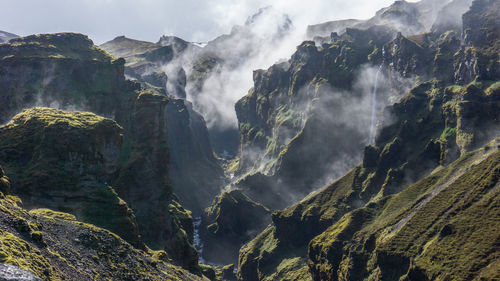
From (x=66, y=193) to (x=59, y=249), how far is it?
6257cm

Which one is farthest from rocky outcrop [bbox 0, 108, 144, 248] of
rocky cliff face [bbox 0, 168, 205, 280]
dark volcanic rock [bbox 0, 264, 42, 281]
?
dark volcanic rock [bbox 0, 264, 42, 281]

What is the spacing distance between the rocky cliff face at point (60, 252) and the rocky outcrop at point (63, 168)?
2067 cm

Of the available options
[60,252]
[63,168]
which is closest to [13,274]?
[60,252]

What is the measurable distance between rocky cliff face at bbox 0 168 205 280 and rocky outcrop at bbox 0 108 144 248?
2067 cm

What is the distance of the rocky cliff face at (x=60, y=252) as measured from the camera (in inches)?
1967

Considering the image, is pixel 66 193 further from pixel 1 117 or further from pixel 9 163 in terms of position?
pixel 1 117

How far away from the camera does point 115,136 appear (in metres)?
160

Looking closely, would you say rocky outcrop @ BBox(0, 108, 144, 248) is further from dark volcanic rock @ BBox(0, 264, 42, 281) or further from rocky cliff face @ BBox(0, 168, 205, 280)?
dark volcanic rock @ BBox(0, 264, 42, 281)

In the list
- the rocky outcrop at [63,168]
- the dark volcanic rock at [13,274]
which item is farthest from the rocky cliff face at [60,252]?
the rocky outcrop at [63,168]

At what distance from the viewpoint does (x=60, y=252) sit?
220 feet

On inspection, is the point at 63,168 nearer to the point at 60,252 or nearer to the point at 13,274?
the point at 60,252

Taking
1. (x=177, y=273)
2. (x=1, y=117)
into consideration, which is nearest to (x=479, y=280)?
(x=177, y=273)

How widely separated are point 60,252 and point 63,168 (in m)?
69.9

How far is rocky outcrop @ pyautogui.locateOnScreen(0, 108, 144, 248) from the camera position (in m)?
122
